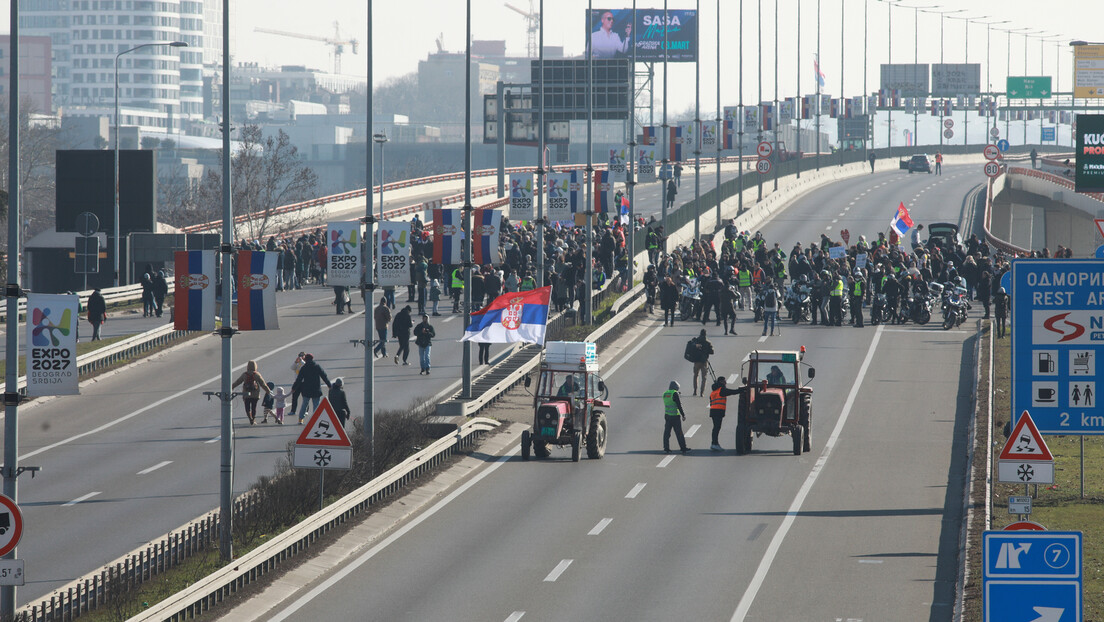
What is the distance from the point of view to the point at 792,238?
6688 centimetres

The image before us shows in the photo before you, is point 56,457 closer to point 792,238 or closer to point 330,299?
point 330,299

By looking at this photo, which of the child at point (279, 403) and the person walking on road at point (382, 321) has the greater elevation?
the person walking on road at point (382, 321)

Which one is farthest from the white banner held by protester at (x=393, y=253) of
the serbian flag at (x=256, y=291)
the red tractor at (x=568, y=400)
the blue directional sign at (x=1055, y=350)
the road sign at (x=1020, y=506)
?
the road sign at (x=1020, y=506)

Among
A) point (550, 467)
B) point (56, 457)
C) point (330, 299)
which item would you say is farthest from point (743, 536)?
point (330, 299)

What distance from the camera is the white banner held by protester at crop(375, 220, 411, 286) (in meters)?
27.4

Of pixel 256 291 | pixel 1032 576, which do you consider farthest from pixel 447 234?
pixel 1032 576

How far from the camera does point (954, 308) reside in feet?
138

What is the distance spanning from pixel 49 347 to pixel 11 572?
3712 millimetres

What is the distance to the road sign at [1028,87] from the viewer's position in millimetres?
154500

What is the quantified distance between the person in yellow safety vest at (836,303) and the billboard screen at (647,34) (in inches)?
3088

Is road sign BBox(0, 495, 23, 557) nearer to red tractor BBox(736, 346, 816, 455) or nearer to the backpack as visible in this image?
red tractor BBox(736, 346, 816, 455)

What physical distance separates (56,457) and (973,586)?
17567 millimetres

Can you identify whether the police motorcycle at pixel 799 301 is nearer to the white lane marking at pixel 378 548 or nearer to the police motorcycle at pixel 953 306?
the police motorcycle at pixel 953 306

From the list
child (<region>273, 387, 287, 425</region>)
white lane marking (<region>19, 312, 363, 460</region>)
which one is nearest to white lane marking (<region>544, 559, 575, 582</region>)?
child (<region>273, 387, 287, 425</region>)
